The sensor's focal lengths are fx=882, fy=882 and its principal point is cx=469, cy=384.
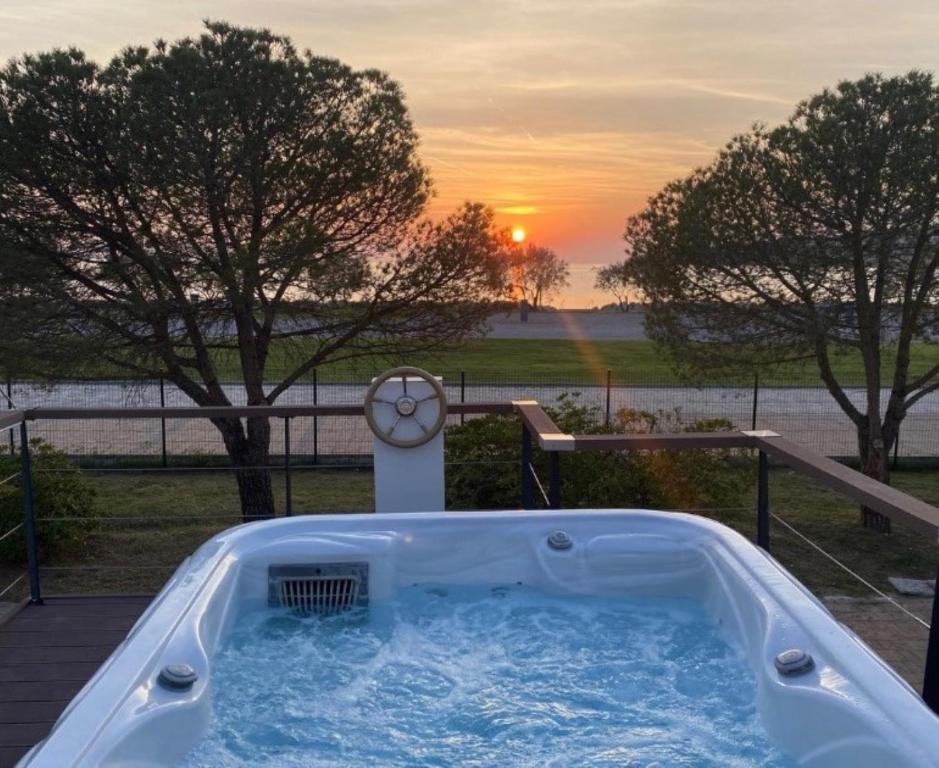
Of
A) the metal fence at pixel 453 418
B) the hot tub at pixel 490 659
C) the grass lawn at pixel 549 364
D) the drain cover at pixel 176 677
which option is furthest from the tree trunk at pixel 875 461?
the drain cover at pixel 176 677

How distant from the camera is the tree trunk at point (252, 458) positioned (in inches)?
275

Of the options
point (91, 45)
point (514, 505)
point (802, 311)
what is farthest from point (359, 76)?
point (802, 311)

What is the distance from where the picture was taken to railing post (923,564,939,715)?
197 cm

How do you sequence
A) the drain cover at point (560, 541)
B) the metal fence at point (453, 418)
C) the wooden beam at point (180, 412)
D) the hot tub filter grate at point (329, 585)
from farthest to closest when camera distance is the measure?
1. the metal fence at point (453, 418)
2. the wooden beam at point (180, 412)
3. the drain cover at point (560, 541)
4. the hot tub filter grate at point (329, 585)

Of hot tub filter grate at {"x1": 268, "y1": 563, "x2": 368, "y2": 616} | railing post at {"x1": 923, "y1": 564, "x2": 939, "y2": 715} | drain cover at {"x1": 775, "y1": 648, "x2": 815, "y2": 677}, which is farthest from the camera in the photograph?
hot tub filter grate at {"x1": 268, "y1": 563, "x2": 368, "y2": 616}

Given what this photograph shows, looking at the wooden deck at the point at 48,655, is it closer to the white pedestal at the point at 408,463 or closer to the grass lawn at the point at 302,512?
the grass lawn at the point at 302,512

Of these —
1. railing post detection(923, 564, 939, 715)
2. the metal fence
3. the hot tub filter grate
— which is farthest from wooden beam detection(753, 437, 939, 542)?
the metal fence

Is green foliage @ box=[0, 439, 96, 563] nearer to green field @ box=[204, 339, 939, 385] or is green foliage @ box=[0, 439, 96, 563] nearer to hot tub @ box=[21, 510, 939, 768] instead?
green field @ box=[204, 339, 939, 385]

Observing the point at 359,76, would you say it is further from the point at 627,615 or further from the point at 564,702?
the point at 564,702

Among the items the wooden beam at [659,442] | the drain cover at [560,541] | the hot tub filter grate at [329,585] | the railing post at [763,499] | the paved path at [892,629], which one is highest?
the wooden beam at [659,442]

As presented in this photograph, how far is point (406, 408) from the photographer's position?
13.0 ft

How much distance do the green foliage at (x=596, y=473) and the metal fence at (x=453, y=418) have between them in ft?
5.46

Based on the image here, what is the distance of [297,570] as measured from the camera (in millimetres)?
3170

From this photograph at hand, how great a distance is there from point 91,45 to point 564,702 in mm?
5510
